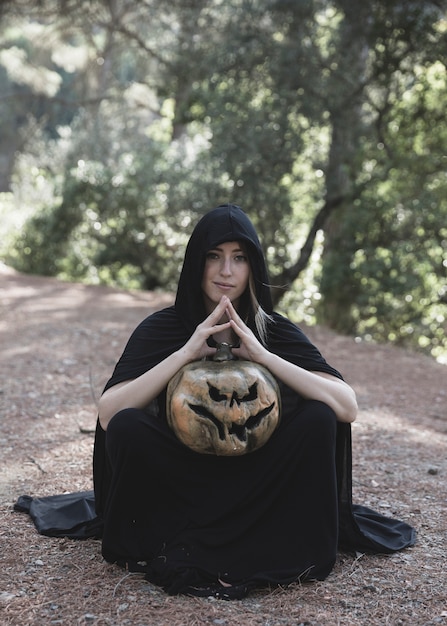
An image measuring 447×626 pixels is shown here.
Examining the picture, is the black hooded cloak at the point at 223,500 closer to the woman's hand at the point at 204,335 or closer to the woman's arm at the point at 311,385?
the woman's arm at the point at 311,385

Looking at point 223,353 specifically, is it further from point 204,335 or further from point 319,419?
point 319,419

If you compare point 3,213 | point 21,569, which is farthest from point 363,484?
point 3,213

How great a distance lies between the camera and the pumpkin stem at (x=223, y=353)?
10.6 ft

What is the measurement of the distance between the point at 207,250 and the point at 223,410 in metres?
0.75

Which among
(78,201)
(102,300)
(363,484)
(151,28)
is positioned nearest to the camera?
(363,484)

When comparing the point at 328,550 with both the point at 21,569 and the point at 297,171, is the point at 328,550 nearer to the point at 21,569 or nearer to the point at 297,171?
the point at 21,569

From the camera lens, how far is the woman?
3.18 meters

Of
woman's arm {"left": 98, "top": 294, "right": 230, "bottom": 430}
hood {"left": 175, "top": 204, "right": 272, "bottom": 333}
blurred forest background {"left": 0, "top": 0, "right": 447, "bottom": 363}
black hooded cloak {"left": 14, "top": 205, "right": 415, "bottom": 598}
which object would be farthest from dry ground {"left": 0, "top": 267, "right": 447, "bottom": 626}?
blurred forest background {"left": 0, "top": 0, "right": 447, "bottom": 363}

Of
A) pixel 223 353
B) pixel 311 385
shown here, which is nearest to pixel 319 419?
pixel 311 385

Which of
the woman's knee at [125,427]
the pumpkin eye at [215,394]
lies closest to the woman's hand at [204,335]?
the pumpkin eye at [215,394]

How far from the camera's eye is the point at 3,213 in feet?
58.0

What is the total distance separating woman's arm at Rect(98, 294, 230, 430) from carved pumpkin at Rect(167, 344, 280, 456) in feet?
0.35

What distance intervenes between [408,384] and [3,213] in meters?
12.0

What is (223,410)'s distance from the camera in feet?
9.95
